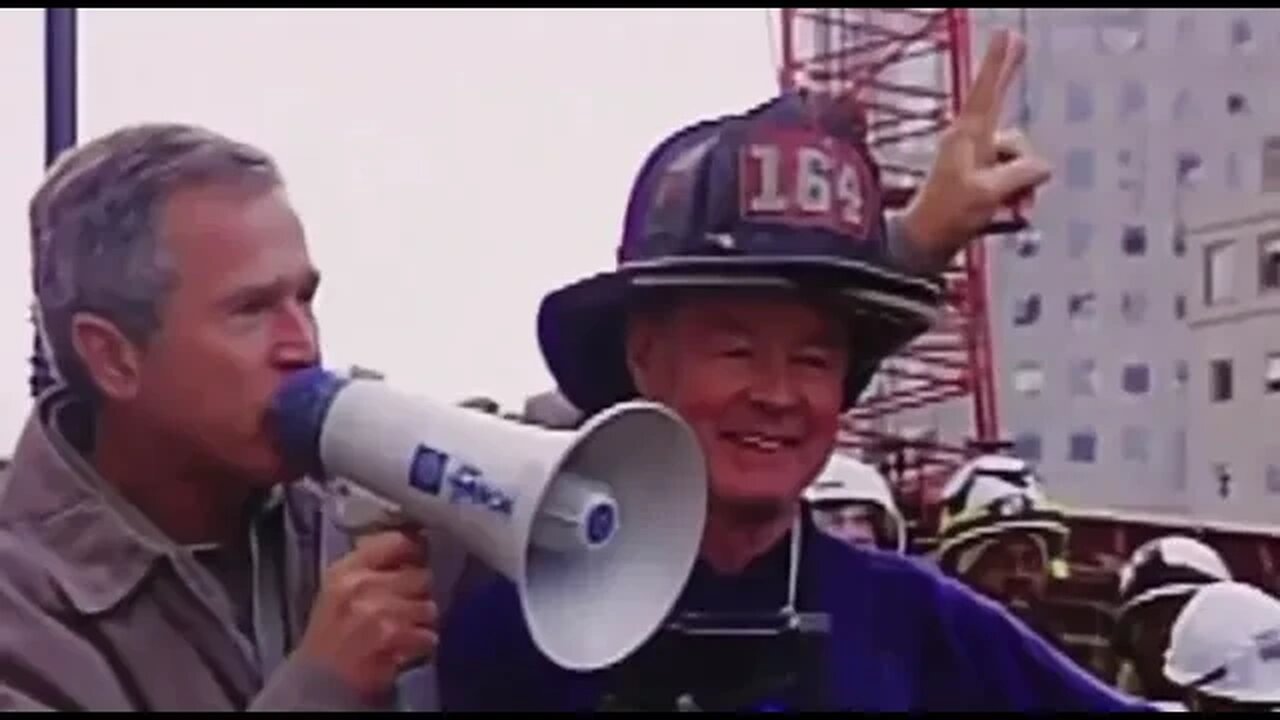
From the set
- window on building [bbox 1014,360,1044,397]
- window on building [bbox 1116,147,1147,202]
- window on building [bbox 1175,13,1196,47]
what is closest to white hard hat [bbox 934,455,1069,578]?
window on building [bbox 1014,360,1044,397]

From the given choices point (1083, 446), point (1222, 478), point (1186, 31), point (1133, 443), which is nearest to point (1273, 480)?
point (1222, 478)

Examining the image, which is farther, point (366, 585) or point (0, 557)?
point (0, 557)

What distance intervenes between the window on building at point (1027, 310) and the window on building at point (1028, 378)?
69 centimetres

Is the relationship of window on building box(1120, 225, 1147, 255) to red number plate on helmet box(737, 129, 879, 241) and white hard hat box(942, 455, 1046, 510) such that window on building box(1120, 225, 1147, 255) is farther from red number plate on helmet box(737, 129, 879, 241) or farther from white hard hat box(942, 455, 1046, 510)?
red number plate on helmet box(737, 129, 879, 241)

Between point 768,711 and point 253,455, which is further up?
point 253,455

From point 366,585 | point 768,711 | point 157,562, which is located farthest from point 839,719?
point 157,562

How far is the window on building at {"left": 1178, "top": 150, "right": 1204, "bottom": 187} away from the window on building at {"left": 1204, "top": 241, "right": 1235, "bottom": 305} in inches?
398

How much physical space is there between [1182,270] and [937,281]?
2931 centimetres

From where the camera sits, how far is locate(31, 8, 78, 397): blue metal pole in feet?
9.13

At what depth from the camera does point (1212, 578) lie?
5445 mm

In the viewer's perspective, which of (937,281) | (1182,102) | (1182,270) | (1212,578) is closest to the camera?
(937,281)

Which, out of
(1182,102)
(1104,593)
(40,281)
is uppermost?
(1182,102)

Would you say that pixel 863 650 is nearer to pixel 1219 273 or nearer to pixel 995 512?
pixel 995 512

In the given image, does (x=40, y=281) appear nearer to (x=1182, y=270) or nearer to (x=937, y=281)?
(x=937, y=281)
